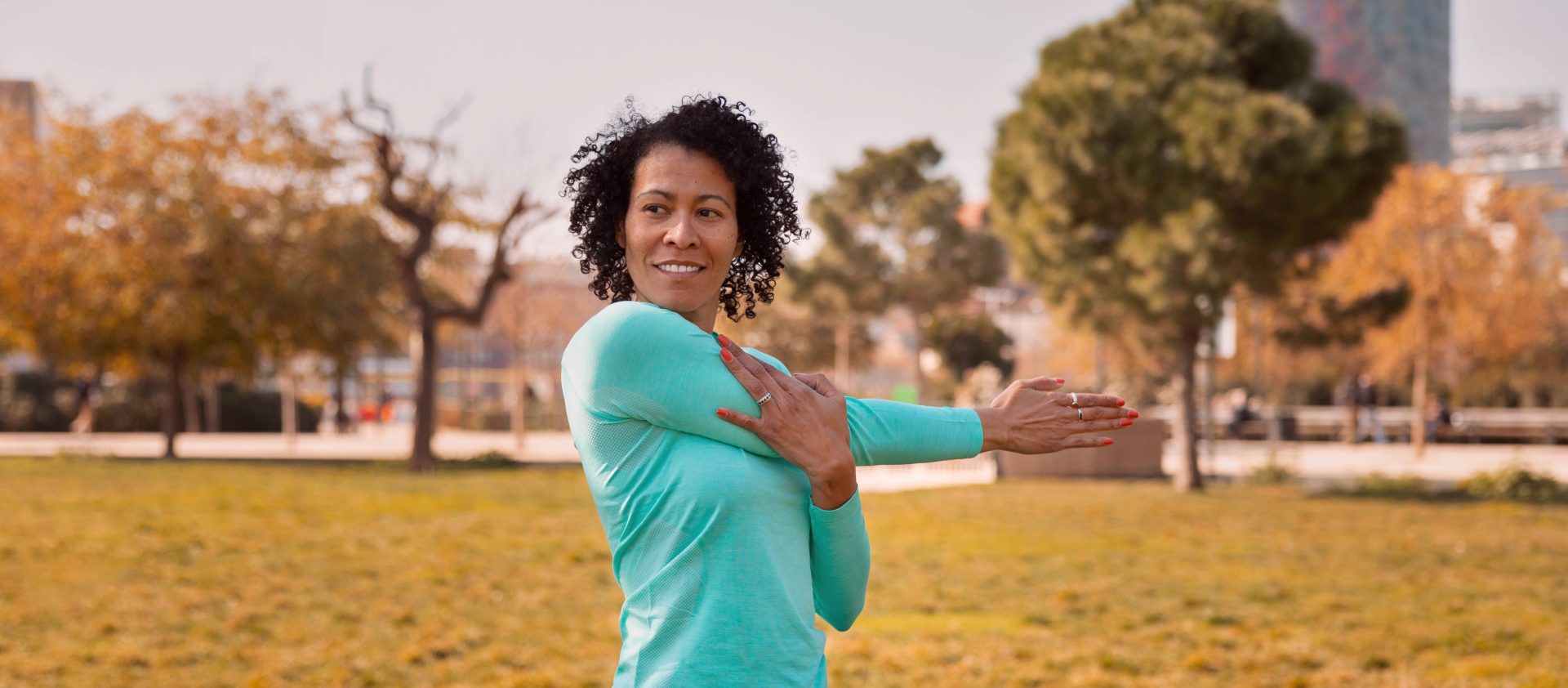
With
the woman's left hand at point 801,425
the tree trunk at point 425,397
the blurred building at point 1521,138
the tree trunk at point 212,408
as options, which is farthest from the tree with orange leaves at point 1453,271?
the blurred building at point 1521,138

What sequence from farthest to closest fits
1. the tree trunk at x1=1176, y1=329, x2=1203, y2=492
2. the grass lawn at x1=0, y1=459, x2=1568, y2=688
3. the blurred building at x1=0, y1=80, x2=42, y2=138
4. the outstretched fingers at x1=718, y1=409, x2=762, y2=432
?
the blurred building at x1=0, y1=80, x2=42, y2=138
the tree trunk at x1=1176, y1=329, x2=1203, y2=492
the grass lawn at x1=0, y1=459, x2=1568, y2=688
the outstretched fingers at x1=718, y1=409, x2=762, y2=432

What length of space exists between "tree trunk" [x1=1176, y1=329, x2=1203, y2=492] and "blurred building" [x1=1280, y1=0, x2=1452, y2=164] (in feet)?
351

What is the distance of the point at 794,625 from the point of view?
1901 mm

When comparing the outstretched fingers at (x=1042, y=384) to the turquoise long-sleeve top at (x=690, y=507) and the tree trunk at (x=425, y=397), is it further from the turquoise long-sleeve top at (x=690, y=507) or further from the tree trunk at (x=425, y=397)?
the tree trunk at (x=425, y=397)

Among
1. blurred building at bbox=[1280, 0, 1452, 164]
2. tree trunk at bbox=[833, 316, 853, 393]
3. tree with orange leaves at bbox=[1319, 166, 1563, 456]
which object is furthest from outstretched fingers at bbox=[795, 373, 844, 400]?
blurred building at bbox=[1280, 0, 1452, 164]

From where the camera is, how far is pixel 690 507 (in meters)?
1.83

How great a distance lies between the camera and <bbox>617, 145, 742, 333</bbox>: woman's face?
200 cm

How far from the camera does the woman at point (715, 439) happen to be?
1846 millimetres

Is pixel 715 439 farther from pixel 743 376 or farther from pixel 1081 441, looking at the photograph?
pixel 1081 441

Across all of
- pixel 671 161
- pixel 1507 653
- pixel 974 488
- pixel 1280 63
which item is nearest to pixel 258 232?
pixel 974 488

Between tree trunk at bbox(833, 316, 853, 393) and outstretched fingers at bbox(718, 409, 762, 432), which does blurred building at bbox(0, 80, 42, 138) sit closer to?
tree trunk at bbox(833, 316, 853, 393)

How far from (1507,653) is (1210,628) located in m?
1.60

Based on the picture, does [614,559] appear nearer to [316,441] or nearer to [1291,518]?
[1291,518]

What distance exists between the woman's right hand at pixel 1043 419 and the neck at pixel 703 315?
46 cm
